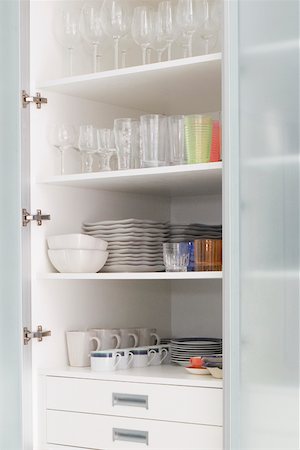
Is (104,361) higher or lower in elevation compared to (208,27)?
lower

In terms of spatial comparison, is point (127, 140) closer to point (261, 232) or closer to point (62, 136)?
point (62, 136)

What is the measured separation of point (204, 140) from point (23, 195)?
0.59 m

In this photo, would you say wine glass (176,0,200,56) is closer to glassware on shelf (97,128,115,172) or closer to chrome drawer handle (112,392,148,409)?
glassware on shelf (97,128,115,172)

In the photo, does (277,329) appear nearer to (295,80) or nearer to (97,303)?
(295,80)

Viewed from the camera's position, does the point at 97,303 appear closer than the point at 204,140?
No

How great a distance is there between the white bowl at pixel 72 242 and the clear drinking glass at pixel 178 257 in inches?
11.8

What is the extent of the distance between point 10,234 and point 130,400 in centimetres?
60

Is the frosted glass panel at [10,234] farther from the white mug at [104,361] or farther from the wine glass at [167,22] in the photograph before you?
the wine glass at [167,22]

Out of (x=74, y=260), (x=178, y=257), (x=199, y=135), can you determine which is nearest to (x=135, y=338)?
(x=74, y=260)

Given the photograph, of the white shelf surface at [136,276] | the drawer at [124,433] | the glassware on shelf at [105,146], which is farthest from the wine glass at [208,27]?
the drawer at [124,433]

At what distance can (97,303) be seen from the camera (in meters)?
3.28

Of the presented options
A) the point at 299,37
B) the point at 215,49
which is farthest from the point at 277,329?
the point at 215,49


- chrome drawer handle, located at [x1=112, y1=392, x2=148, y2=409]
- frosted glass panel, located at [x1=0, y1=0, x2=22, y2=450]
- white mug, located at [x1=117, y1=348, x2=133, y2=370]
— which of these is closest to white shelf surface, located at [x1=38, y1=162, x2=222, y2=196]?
frosted glass panel, located at [x1=0, y1=0, x2=22, y2=450]

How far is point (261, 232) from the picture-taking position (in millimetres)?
2504
